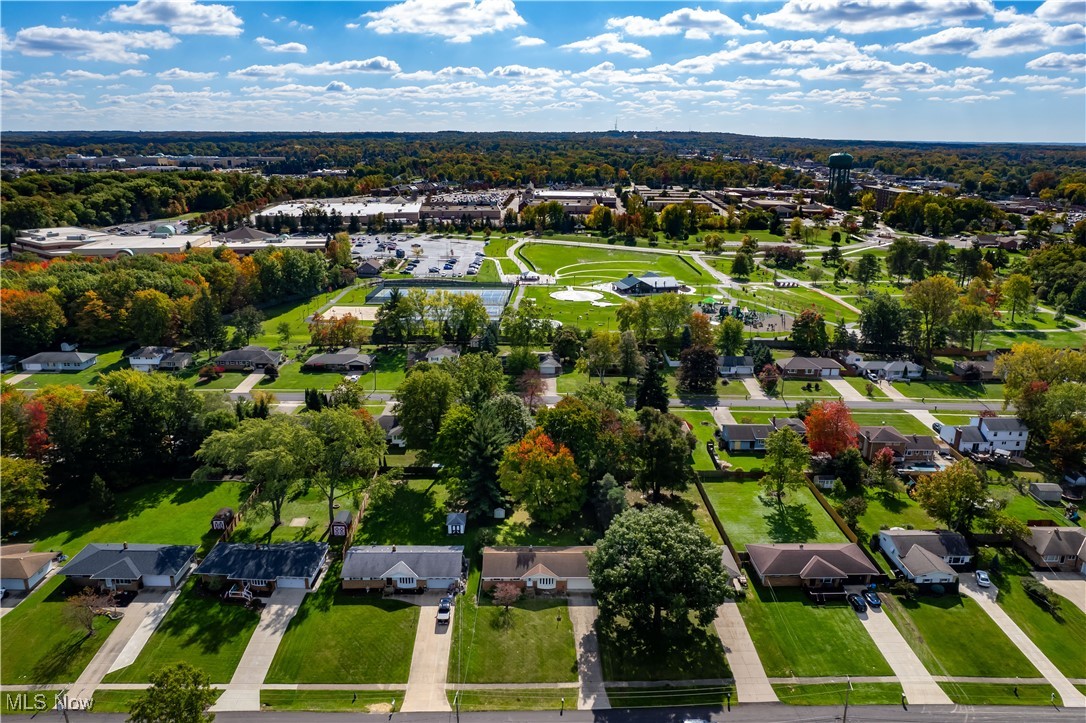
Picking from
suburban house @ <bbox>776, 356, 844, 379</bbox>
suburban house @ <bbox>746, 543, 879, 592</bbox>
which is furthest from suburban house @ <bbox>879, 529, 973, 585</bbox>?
suburban house @ <bbox>776, 356, 844, 379</bbox>

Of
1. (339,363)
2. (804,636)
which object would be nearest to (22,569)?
(339,363)

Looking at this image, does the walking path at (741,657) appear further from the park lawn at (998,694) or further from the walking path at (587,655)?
the park lawn at (998,694)

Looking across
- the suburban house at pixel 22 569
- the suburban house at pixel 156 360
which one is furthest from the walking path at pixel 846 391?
the suburban house at pixel 156 360

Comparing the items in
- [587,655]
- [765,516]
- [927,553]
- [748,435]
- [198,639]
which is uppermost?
[748,435]

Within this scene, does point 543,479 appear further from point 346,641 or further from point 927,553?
point 927,553

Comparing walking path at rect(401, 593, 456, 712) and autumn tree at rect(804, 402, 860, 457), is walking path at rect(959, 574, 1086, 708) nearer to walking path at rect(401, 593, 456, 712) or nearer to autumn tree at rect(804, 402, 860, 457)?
autumn tree at rect(804, 402, 860, 457)
